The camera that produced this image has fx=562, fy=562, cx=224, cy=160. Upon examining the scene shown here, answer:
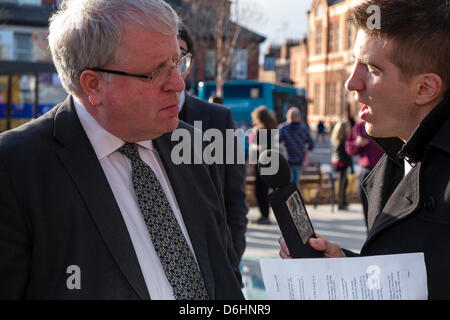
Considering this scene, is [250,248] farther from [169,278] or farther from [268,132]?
[169,278]

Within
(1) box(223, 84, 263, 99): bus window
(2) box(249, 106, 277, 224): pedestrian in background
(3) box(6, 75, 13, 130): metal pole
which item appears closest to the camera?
(2) box(249, 106, 277, 224): pedestrian in background

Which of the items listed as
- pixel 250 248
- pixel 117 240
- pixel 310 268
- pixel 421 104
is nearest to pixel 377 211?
pixel 421 104

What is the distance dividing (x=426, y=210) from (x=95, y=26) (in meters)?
1.17

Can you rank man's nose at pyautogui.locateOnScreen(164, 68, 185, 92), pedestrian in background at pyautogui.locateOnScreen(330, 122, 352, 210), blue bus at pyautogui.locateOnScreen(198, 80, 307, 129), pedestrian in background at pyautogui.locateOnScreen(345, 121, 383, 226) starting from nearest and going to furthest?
man's nose at pyautogui.locateOnScreen(164, 68, 185, 92) → pedestrian in background at pyautogui.locateOnScreen(345, 121, 383, 226) → pedestrian in background at pyautogui.locateOnScreen(330, 122, 352, 210) → blue bus at pyautogui.locateOnScreen(198, 80, 307, 129)

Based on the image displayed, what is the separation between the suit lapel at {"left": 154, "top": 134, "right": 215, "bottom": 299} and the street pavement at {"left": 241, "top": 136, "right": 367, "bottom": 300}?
3165 mm

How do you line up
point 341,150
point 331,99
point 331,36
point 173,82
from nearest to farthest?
1. point 173,82
2. point 341,150
3. point 331,36
4. point 331,99

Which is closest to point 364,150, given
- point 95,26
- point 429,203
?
point 429,203

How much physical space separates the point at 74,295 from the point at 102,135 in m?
0.55

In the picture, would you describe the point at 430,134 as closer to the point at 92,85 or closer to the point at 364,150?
the point at 92,85

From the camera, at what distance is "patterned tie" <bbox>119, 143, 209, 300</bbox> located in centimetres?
184

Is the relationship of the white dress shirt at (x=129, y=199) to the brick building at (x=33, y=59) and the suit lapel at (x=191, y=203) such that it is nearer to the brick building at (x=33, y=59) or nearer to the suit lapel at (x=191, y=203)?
the suit lapel at (x=191, y=203)

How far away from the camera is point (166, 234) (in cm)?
188

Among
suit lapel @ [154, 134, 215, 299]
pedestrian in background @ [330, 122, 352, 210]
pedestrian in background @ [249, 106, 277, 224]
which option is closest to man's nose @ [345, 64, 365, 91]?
suit lapel @ [154, 134, 215, 299]

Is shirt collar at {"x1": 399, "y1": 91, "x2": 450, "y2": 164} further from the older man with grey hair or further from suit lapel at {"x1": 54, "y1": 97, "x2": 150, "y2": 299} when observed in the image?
suit lapel at {"x1": 54, "y1": 97, "x2": 150, "y2": 299}
